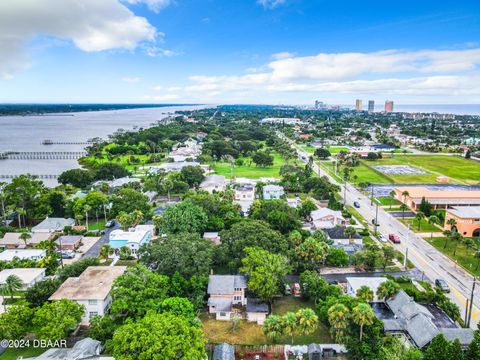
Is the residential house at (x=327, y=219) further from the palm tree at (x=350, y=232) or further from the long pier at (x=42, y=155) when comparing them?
the long pier at (x=42, y=155)

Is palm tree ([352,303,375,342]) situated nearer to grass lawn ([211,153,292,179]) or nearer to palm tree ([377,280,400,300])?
palm tree ([377,280,400,300])

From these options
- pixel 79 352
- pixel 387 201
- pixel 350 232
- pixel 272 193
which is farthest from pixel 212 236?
pixel 387 201

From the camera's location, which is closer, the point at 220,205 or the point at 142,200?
the point at 220,205

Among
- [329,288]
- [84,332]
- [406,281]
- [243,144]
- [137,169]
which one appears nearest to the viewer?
[84,332]

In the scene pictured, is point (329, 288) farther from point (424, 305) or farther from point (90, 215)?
point (90, 215)

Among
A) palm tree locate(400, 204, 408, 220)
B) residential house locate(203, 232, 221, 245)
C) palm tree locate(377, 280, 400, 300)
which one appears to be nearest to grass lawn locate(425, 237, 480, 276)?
palm tree locate(400, 204, 408, 220)

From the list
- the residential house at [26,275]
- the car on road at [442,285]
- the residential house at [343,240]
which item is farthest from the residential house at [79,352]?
the car on road at [442,285]

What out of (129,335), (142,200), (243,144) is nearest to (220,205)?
(142,200)
